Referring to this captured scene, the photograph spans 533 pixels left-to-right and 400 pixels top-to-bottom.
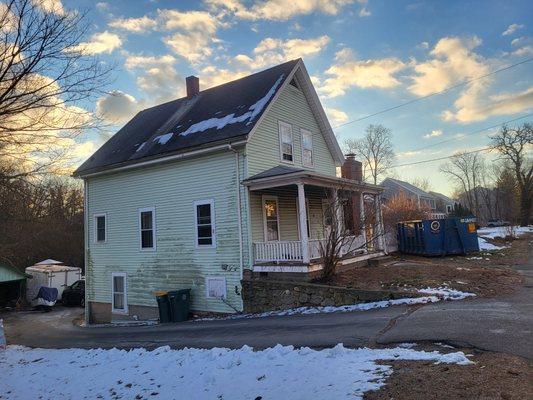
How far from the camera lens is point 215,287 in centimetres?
1444

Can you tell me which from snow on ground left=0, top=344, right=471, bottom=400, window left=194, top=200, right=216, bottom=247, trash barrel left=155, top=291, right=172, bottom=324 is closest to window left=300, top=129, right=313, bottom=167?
window left=194, top=200, right=216, bottom=247

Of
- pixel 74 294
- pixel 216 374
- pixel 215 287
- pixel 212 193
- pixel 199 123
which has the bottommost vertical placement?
pixel 74 294

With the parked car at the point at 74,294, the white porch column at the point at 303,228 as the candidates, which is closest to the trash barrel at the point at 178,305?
the white porch column at the point at 303,228

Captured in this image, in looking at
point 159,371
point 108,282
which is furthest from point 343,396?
point 108,282

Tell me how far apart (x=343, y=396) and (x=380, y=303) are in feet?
20.1

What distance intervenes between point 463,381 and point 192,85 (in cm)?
1847

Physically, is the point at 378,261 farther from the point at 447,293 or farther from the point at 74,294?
the point at 74,294

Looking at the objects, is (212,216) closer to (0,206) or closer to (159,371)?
(0,206)

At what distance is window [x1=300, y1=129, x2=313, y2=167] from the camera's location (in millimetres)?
17656

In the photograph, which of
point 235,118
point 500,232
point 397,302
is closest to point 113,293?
point 235,118

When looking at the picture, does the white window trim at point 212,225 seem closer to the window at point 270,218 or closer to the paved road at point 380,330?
the window at point 270,218

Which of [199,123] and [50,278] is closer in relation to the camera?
[199,123]

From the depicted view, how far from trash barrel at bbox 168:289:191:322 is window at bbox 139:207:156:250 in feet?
8.85

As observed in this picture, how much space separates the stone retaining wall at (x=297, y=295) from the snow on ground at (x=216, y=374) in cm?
458
